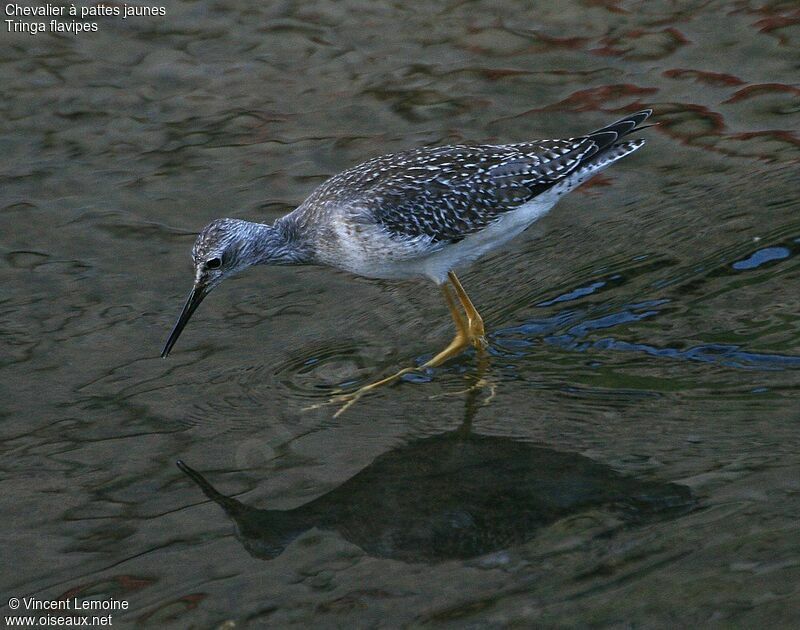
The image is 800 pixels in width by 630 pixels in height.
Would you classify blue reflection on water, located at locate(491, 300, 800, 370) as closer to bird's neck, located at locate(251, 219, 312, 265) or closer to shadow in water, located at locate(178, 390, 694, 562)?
shadow in water, located at locate(178, 390, 694, 562)

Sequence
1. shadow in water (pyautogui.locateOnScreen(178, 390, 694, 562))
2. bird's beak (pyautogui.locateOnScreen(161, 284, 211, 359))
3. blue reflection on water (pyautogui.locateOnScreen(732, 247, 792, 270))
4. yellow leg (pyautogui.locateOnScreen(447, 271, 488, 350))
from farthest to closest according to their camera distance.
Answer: blue reflection on water (pyautogui.locateOnScreen(732, 247, 792, 270))
yellow leg (pyautogui.locateOnScreen(447, 271, 488, 350))
bird's beak (pyautogui.locateOnScreen(161, 284, 211, 359))
shadow in water (pyautogui.locateOnScreen(178, 390, 694, 562))

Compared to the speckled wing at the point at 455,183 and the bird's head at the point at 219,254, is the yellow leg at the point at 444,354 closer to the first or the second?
the speckled wing at the point at 455,183

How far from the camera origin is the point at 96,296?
363 inches

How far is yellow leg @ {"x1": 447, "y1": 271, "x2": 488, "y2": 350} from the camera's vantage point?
8.46 metres

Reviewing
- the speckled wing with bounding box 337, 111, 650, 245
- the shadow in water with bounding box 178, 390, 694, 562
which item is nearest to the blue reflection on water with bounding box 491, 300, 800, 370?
the speckled wing with bounding box 337, 111, 650, 245

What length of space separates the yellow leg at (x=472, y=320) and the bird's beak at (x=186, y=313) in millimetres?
1887

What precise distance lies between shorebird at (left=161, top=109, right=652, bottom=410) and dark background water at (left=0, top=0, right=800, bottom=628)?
54 cm

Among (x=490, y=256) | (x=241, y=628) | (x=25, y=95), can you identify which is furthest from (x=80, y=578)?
(x=25, y=95)

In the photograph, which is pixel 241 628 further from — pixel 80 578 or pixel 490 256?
pixel 490 256

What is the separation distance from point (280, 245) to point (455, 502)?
2.70 meters

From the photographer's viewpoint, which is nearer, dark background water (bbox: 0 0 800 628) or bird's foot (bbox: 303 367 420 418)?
dark background water (bbox: 0 0 800 628)

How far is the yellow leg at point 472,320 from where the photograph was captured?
27.8 feet

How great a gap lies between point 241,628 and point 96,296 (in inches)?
159

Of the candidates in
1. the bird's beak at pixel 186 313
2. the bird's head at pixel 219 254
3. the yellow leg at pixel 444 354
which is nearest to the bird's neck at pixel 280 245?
the bird's head at pixel 219 254
